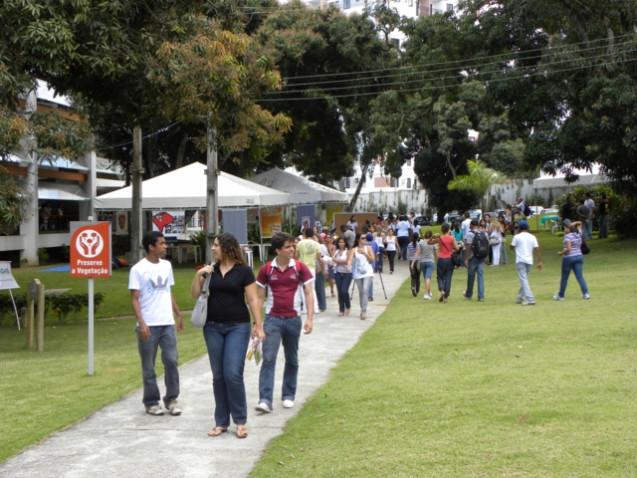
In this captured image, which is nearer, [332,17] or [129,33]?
[129,33]

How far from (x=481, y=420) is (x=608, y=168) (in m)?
24.2

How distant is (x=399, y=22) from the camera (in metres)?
38.7

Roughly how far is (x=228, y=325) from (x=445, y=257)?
36.8ft

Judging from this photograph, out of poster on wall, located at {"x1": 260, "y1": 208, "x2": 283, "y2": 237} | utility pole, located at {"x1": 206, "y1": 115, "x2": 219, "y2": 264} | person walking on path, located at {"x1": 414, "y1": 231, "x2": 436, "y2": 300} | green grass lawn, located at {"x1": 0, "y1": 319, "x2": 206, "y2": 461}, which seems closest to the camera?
green grass lawn, located at {"x1": 0, "y1": 319, "x2": 206, "y2": 461}

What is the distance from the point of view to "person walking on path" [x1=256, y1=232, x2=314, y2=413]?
8.58m

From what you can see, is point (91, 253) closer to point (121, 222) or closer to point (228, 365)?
point (228, 365)

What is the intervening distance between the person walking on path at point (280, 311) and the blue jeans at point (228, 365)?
0.86 meters

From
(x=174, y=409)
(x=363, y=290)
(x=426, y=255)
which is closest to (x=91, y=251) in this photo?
(x=174, y=409)

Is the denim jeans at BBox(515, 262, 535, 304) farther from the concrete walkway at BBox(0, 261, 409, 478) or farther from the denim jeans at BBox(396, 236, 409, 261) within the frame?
the denim jeans at BBox(396, 236, 409, 261)

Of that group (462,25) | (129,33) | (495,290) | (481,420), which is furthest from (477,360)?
(462,25)

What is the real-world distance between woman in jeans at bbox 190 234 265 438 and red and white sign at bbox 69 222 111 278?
11.8 ft

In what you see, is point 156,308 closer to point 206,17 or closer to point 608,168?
point 206,17

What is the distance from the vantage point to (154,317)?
8453mm

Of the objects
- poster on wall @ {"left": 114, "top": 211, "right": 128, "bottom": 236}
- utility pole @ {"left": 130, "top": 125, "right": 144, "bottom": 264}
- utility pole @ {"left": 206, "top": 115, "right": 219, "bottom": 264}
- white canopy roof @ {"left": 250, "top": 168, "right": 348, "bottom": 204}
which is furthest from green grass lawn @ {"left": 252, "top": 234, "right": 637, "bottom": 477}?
poster on wall @ {"left": 114, "top": 211, "right": 128, "bottom": 236}
